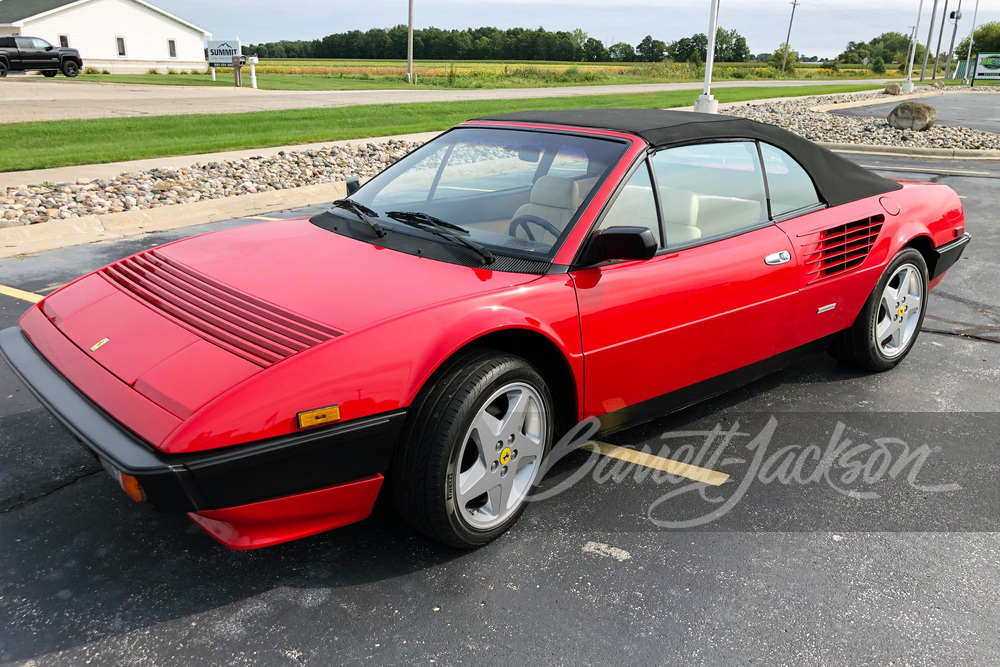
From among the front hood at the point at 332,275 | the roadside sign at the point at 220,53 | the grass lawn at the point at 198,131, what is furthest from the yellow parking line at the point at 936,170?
the roadside sign at the point at 220,53

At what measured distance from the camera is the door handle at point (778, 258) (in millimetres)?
3625

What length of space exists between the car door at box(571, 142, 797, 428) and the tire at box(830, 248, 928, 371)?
0.83 metres

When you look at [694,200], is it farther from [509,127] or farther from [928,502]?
[928,502]

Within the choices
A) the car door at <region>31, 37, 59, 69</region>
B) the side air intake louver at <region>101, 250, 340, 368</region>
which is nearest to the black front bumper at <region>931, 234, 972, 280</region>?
the side air intake louver at <region>101, 250, 340, 368</region>

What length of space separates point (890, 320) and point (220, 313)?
3670 mm

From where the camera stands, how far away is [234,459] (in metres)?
2.22

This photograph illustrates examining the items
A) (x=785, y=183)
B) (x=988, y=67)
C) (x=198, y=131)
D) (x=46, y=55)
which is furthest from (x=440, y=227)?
(x=988, y=67)

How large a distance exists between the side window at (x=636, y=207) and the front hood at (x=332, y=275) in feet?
1.68

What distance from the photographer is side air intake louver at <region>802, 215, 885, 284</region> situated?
3848 millimetres

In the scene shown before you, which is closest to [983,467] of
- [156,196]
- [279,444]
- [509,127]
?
[509,127]

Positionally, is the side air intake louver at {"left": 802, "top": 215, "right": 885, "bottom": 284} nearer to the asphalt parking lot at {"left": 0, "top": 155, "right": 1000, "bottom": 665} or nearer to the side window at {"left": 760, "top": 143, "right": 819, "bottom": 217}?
the side window at {"left": 760, "top": 143, "right": 819, "bottom": 217}

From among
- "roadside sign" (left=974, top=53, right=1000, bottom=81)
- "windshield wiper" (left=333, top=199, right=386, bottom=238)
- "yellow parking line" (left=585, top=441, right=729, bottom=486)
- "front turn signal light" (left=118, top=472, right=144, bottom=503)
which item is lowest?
"yellow parking line" (left=585, top=441, right=729, bottom=486)

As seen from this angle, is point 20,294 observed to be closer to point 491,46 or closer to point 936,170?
point 936,170

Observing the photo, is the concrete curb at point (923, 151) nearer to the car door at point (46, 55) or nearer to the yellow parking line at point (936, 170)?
the yellow parking line at point (936, 170)
